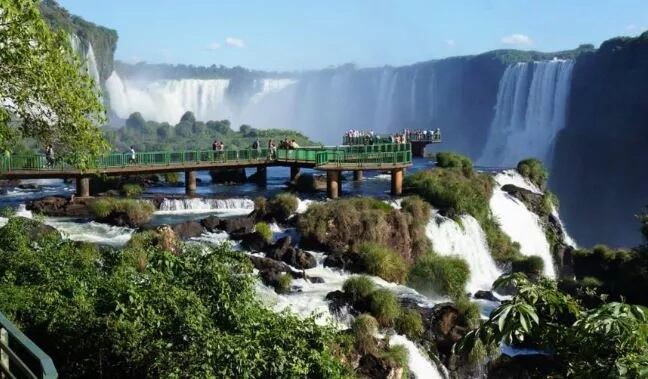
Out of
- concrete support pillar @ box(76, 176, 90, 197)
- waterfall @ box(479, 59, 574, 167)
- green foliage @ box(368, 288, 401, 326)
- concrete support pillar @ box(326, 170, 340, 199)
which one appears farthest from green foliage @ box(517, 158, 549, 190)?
waterfall @ box(479, 59, 574, 167)

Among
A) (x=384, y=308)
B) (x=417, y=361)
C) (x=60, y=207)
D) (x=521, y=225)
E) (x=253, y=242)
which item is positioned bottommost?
(x=417, y=361)

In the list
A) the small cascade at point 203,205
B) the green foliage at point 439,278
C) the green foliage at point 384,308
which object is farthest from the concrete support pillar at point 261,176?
the green foliage at point 384,308

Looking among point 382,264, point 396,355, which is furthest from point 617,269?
point 396,355

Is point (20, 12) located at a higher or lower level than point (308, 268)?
higher

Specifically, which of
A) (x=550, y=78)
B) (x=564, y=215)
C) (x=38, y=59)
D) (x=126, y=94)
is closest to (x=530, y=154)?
(x=550, y=78)

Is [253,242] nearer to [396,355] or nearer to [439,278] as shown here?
[439,278]

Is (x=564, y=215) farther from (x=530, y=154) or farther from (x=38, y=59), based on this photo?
(x=38, y=59)

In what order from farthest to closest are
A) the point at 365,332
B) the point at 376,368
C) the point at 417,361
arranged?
the point at 417,361 → the point at 365,332 → the point at 376,368
